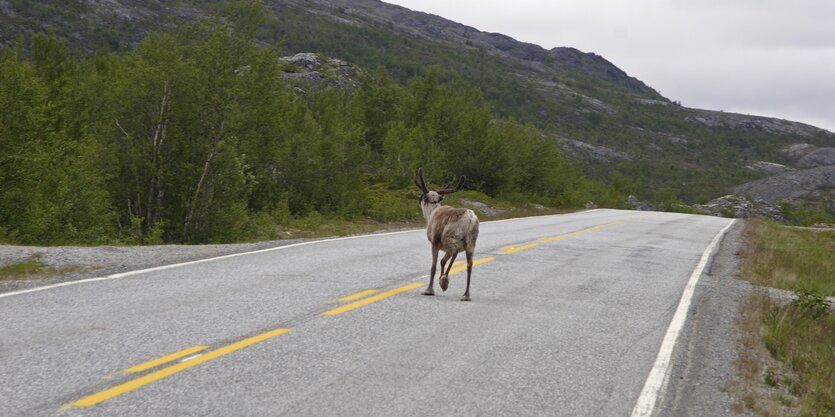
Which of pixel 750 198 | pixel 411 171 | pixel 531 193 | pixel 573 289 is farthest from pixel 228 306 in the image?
pixel 750 198

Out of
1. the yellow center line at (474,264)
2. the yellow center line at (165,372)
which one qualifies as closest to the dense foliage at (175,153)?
the yellow center line at (474,264)

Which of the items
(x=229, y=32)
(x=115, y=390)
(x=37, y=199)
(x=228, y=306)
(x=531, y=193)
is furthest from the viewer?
(x=531, y=193)

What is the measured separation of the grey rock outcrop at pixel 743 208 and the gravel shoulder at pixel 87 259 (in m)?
114

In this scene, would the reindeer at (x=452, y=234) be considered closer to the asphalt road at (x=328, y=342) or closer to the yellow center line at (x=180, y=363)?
the asphalt road at (x=328, y=342)

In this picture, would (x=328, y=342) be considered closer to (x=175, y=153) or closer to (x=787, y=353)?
(x=787, y=353)

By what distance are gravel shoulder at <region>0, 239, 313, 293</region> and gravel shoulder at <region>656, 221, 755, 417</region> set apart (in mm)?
8519

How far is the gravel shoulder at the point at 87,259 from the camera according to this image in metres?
10.1

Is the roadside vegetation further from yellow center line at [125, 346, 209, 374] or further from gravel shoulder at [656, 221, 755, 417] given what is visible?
yellow center line at [125, 346, 209, 374]

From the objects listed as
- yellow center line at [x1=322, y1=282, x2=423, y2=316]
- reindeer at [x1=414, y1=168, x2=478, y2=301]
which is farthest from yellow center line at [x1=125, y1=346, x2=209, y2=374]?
reindeer at [x1=414, y1=168, x2=478, y2=301]

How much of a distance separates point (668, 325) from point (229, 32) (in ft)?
63.7

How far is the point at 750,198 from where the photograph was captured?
145m

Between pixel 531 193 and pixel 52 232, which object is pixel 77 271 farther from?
pixel 531 193

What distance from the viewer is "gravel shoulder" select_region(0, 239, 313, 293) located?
33.1ft

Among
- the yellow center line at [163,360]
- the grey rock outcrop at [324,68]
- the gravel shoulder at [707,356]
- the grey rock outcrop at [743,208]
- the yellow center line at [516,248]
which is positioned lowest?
the grey rock outcrop at [743,208]
